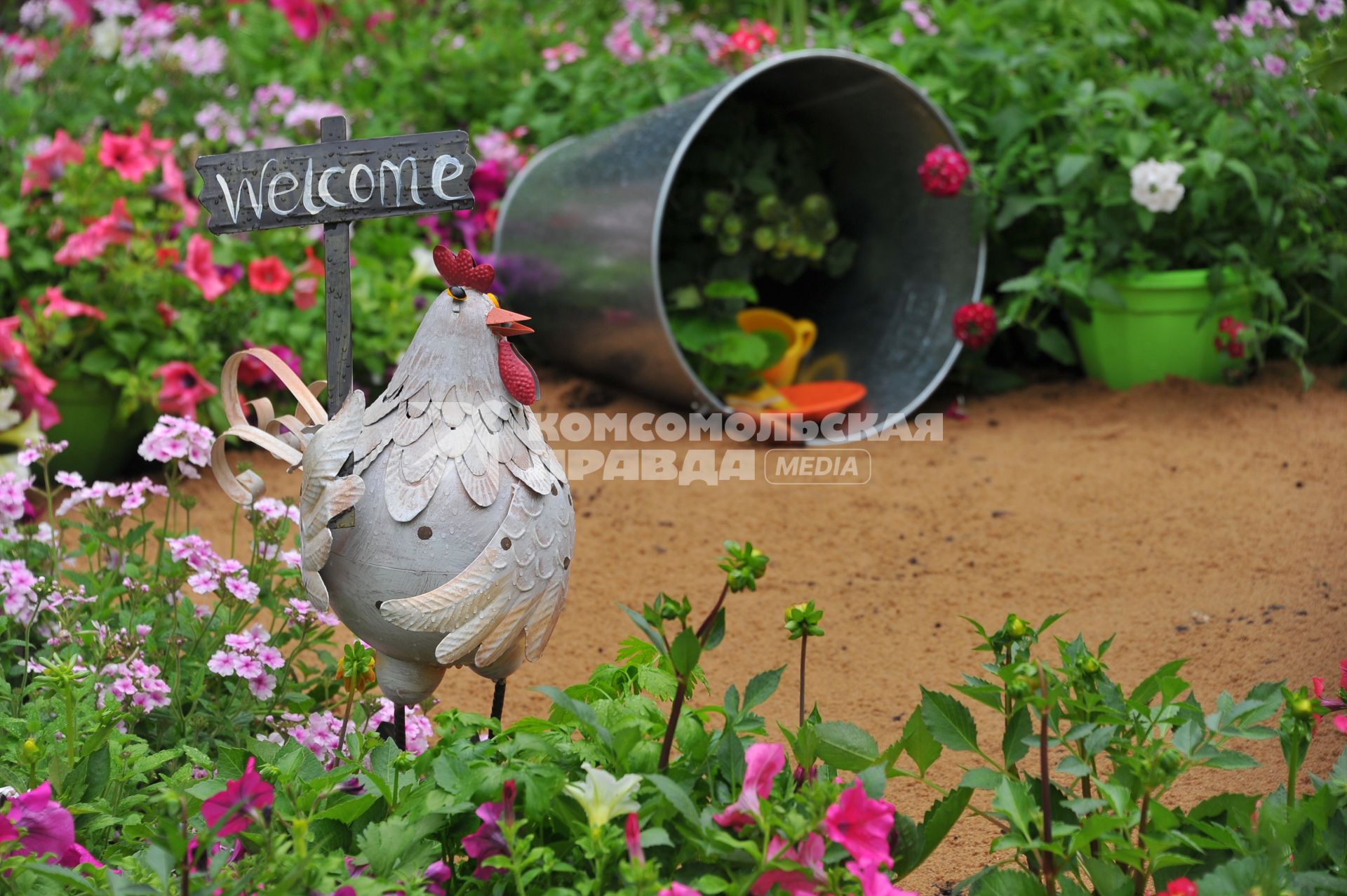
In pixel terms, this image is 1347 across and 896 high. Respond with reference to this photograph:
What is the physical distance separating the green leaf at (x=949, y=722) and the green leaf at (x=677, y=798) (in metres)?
0.28

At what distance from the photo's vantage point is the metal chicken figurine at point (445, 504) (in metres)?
1.41

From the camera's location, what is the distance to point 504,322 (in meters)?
1.44

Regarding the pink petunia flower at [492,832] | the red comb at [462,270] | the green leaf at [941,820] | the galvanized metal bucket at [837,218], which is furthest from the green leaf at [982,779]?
the galvanized metal bucket at [837,218]

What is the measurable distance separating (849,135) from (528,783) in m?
3.34

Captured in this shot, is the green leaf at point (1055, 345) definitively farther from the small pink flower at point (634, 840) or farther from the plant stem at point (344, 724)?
the small pink flower at point (634, 840)

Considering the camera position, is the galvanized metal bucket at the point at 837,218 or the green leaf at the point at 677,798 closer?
the green leaf at the point at 677,798

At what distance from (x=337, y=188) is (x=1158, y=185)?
8.48 ft

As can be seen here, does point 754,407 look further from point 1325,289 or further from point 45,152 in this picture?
point 45,152

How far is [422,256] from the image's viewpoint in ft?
12.6

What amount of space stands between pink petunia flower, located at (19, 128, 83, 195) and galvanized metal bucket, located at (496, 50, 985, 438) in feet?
4.25

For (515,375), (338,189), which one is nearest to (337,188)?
(338,189)

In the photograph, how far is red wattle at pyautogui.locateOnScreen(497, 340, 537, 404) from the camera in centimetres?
147

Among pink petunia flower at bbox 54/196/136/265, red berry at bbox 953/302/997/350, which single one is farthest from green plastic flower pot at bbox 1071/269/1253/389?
pink petunia flower at bbox 54/196/136/265

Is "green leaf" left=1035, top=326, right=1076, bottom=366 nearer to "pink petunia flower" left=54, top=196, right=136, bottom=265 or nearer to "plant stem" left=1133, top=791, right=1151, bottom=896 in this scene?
"pink petunia flower" left=54, top=196, right=136, bottom=265
